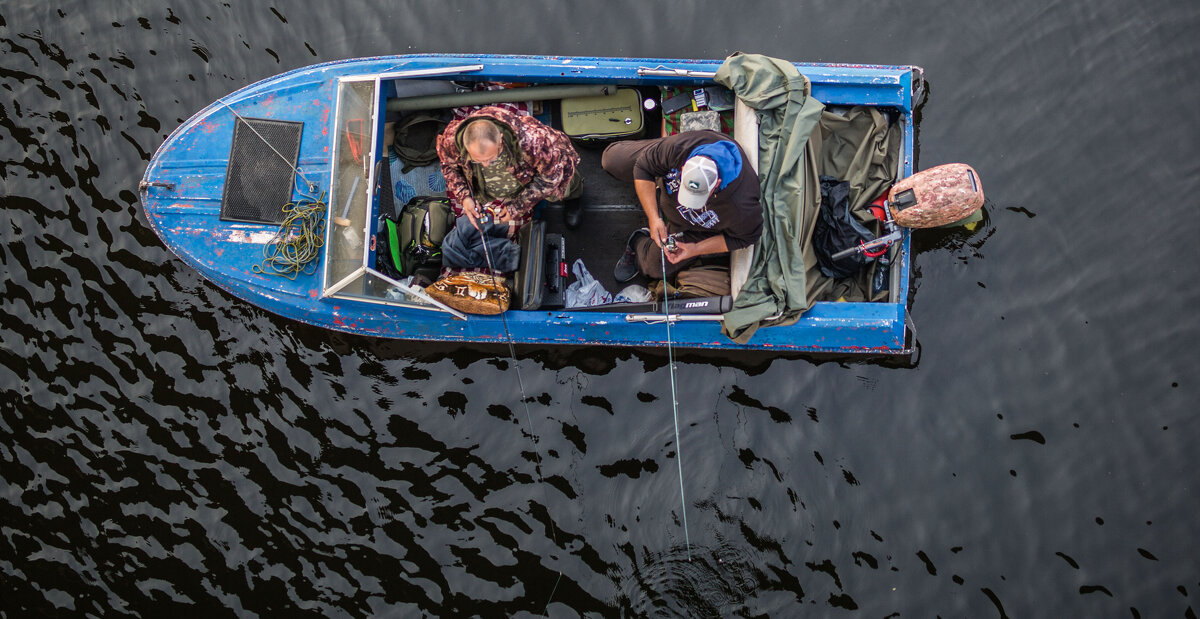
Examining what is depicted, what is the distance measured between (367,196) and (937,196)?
3967 mm

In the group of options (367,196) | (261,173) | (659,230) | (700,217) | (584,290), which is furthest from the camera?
(584,290)

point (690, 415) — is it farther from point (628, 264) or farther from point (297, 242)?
point (297, 242)

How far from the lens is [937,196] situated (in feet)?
16.7

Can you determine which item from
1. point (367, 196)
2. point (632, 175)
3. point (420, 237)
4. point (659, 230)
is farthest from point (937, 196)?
point (367, 196)

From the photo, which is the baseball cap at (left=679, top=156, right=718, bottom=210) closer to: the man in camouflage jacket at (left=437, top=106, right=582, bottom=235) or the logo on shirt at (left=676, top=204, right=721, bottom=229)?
the logo on shirt at (left=676, top=204, right=721, bottom=229)

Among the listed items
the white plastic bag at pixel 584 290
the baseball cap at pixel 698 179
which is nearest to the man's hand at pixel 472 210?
the white plastic bag at pixel 584 290

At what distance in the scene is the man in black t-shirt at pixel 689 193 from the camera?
4512mm

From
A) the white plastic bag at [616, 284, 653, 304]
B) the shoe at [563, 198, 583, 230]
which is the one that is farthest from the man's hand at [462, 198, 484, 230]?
the white plastic bag at [616, 284, 653, 304]

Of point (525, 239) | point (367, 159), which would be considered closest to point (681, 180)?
point (525, 239)

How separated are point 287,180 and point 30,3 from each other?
11.7 ft

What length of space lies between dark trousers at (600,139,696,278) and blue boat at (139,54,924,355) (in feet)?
1.03

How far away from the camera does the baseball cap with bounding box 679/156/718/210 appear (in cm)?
440

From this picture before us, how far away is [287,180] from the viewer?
5.70 metres

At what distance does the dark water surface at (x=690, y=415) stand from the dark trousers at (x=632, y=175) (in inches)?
40.9
